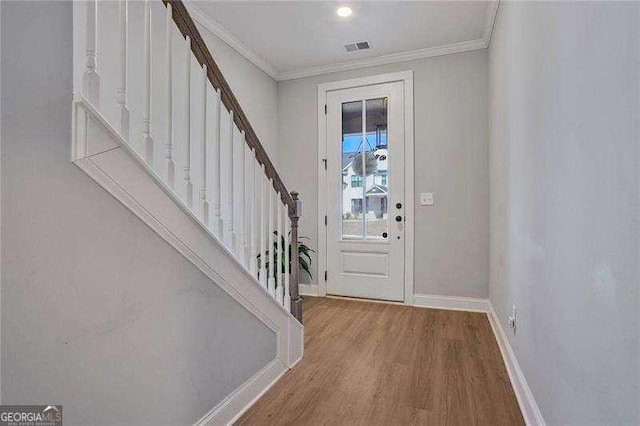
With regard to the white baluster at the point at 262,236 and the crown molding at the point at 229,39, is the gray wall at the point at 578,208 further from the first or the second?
the crown molding at the point at 229,39

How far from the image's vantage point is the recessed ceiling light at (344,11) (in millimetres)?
2838

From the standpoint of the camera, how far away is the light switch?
361cm

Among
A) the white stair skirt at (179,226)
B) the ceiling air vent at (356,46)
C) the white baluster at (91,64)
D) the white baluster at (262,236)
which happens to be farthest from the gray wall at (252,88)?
the white stair skirt at (179,226)

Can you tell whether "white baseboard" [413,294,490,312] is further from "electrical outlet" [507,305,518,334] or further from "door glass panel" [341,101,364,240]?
"electrical outlet" [507,305,518,334]

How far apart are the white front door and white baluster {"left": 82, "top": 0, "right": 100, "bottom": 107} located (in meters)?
3.03

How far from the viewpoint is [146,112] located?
1.24 metres

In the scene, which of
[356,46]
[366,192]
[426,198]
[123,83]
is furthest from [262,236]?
[356,46]

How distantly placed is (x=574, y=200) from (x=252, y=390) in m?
1.74

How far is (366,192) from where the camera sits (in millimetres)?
3836

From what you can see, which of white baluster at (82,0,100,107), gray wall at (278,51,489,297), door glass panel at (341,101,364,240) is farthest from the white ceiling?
white baluster at (82,0,100,107)

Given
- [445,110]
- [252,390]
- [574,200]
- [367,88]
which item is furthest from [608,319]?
[367,88]

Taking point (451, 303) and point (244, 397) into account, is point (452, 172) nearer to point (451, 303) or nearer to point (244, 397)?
point (451, 303)

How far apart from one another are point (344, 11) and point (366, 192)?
1.80 m

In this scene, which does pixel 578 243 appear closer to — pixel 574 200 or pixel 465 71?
pixel 574 200
